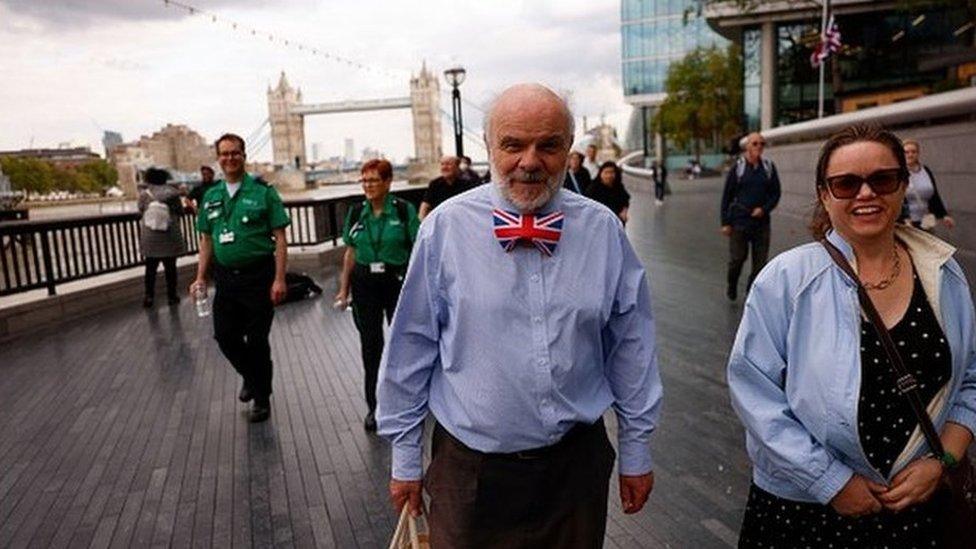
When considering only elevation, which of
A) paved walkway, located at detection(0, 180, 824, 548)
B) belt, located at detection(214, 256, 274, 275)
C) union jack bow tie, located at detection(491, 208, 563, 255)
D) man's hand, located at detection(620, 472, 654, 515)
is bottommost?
paved walkway, located at detection(0, 180, 824, 548)

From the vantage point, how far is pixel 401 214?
5020mm

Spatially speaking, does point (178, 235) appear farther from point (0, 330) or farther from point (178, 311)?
point (0, 330)

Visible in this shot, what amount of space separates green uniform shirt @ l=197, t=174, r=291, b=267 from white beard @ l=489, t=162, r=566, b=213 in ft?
11.0

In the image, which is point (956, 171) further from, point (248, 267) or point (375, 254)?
point (248, 267)

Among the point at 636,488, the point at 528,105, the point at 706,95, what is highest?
the point at 706,95

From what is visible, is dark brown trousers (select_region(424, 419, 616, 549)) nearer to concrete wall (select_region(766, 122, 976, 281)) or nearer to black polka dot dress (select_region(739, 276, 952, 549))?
black polka dot dress (select_region(739, 276, 952, 549))

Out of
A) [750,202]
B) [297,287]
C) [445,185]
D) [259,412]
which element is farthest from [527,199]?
[297,287]

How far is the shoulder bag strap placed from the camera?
178cm

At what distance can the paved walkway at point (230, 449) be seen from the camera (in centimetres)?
356

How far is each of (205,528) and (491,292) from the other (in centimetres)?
249

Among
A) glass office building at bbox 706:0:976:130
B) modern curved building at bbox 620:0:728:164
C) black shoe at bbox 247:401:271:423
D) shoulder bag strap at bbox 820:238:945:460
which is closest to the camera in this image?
shoulder bag strap at bbox 820:238:945:460

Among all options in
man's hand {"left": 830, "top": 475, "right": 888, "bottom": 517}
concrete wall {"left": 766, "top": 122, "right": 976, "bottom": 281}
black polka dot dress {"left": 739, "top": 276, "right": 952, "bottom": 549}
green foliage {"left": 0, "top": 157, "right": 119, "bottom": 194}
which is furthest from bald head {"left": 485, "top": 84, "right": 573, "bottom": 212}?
green foliage {"left": 0, "top": 157, "right": 119, "bottom": 194}

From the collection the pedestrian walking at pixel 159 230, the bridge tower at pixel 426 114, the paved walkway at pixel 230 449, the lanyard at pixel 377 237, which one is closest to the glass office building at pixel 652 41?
the bridge tower at pixel 426 114

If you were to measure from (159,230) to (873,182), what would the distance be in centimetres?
967
